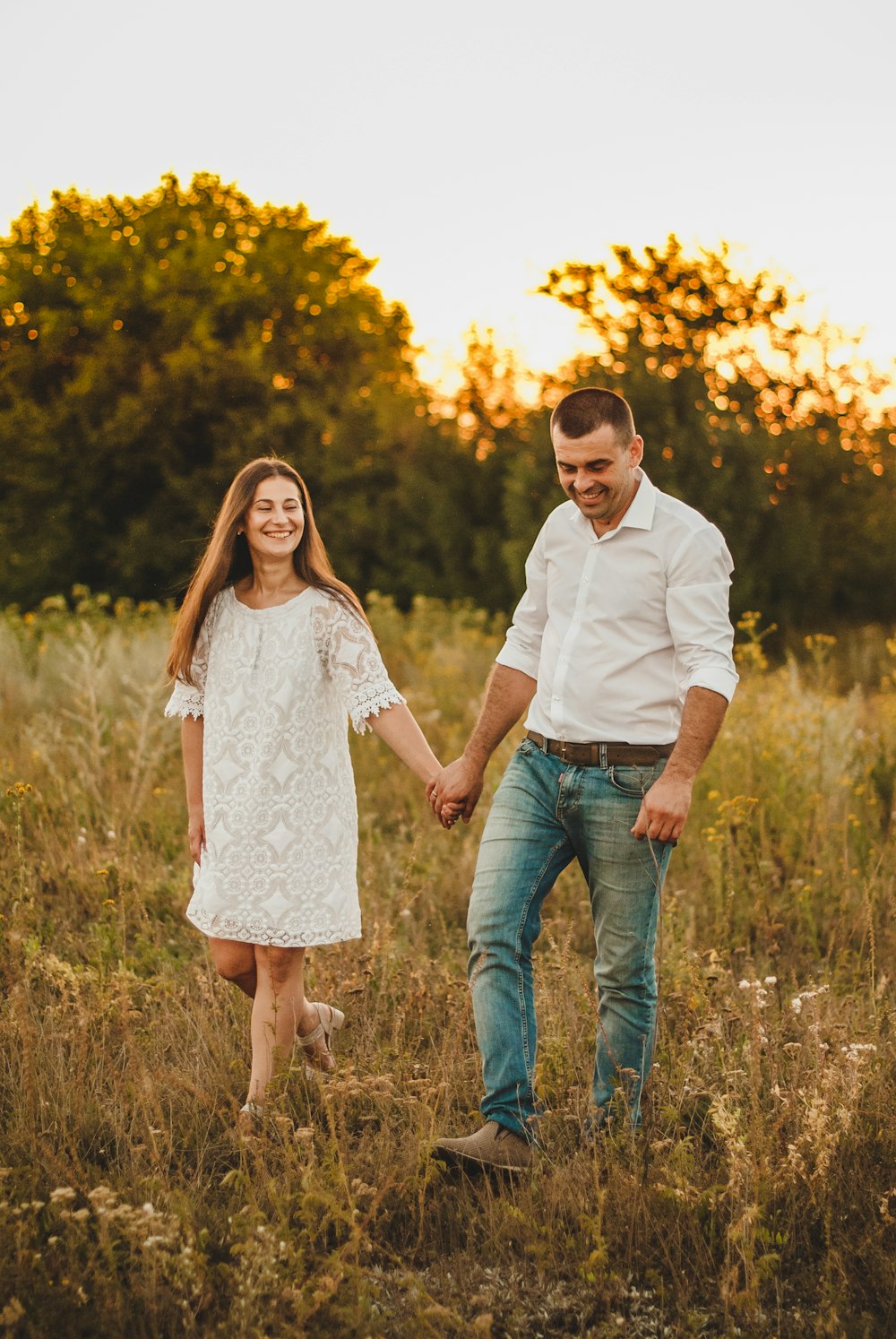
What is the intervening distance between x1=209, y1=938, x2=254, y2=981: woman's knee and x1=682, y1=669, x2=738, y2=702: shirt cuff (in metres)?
1.66

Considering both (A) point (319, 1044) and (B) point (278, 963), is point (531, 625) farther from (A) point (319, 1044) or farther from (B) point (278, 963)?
(A) point (319, 1044)

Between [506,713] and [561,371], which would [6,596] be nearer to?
[561,371]

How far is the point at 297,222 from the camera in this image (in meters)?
29.0

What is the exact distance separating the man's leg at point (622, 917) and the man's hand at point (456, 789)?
361 millimetres

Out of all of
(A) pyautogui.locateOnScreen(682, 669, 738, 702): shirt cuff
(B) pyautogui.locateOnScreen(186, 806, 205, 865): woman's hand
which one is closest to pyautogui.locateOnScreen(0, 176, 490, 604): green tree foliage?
(B) pyautogui.locateOnScreen(186, 806, 205, 865): woman's hand

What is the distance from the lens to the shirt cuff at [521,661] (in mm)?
3918

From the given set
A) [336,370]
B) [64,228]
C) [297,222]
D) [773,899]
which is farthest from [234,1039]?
[297,222]

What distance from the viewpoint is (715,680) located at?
3.36m

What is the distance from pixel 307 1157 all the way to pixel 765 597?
43.6ft

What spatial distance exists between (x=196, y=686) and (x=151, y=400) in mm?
20153

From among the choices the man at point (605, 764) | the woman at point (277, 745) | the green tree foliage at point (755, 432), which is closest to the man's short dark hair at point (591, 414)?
the man at point (605, 764)

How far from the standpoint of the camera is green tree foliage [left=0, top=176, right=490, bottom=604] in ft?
74.9

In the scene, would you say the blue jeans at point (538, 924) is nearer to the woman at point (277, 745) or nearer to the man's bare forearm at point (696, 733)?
the man's bare forearm at point (696, 733)

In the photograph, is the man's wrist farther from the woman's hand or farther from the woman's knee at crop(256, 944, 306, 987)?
the woman's hand
